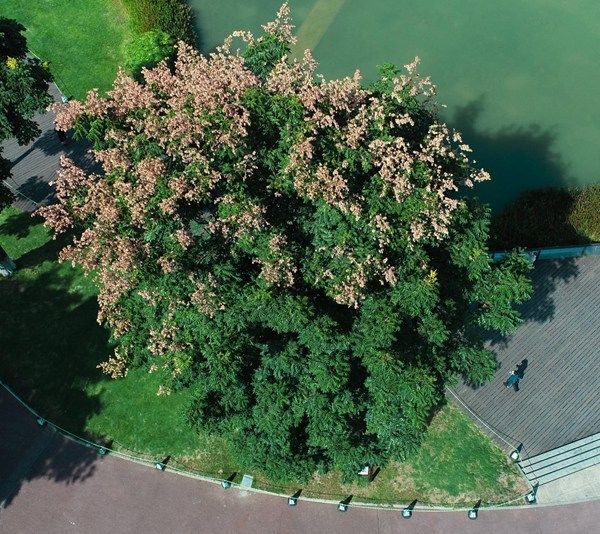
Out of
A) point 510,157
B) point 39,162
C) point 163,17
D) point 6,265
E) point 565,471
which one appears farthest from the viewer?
point 163,17

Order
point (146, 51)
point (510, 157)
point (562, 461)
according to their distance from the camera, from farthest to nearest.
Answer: point (146, 51)
point (510, 157)
point (562, 461)

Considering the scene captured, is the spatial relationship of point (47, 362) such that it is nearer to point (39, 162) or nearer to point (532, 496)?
point (39, 162)

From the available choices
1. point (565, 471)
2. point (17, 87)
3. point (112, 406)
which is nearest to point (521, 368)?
point (565, 471)

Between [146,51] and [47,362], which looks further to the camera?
[146,51]

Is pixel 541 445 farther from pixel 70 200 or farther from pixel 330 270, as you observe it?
pixel 70 200

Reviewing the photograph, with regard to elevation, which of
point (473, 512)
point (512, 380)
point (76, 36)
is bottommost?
point (473, 512)

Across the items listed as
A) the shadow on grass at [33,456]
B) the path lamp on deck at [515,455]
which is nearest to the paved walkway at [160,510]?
the shadow on grass at [33,456]

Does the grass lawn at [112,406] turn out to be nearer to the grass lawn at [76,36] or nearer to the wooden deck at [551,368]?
the wooden deck at [551,368]
